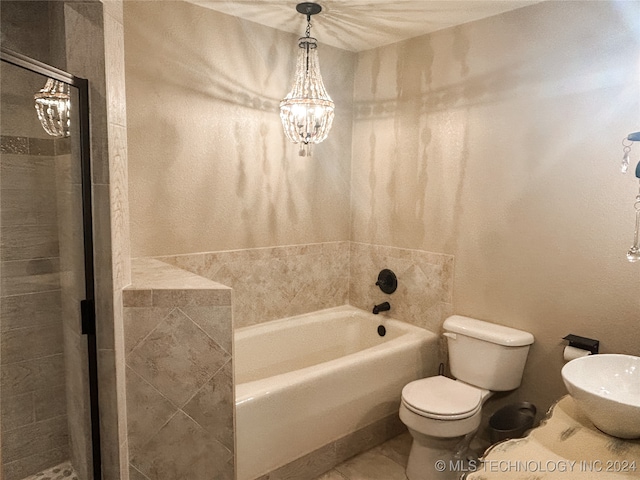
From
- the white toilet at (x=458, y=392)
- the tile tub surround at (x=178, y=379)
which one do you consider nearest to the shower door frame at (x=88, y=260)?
the tile tub surround at (x=178, y=379)

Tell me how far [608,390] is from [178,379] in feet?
5.50

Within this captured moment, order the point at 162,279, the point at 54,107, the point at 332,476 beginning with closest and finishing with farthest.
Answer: the point at 54,107 → the point at 162,279 → the point at 332,476

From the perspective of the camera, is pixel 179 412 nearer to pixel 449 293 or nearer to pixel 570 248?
pixel 449 293

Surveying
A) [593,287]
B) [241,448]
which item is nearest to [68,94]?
[241,448]

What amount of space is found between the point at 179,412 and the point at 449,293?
1763mm

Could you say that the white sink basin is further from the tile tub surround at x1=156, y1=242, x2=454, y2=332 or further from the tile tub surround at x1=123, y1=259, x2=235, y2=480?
the tile tub surround at x1=123, y1=259, x2=235, y2=480

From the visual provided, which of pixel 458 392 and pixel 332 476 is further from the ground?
pixel 458 392

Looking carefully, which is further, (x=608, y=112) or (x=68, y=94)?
(x=608, y=112)

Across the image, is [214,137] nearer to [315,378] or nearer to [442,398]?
[315,378]

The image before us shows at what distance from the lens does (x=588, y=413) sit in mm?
1356

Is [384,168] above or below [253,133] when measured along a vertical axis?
below

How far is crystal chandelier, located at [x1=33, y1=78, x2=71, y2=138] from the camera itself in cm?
168

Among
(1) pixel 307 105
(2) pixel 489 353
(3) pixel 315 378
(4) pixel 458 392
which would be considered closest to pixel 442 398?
(4) pixel 458 392

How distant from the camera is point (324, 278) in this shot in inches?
130
